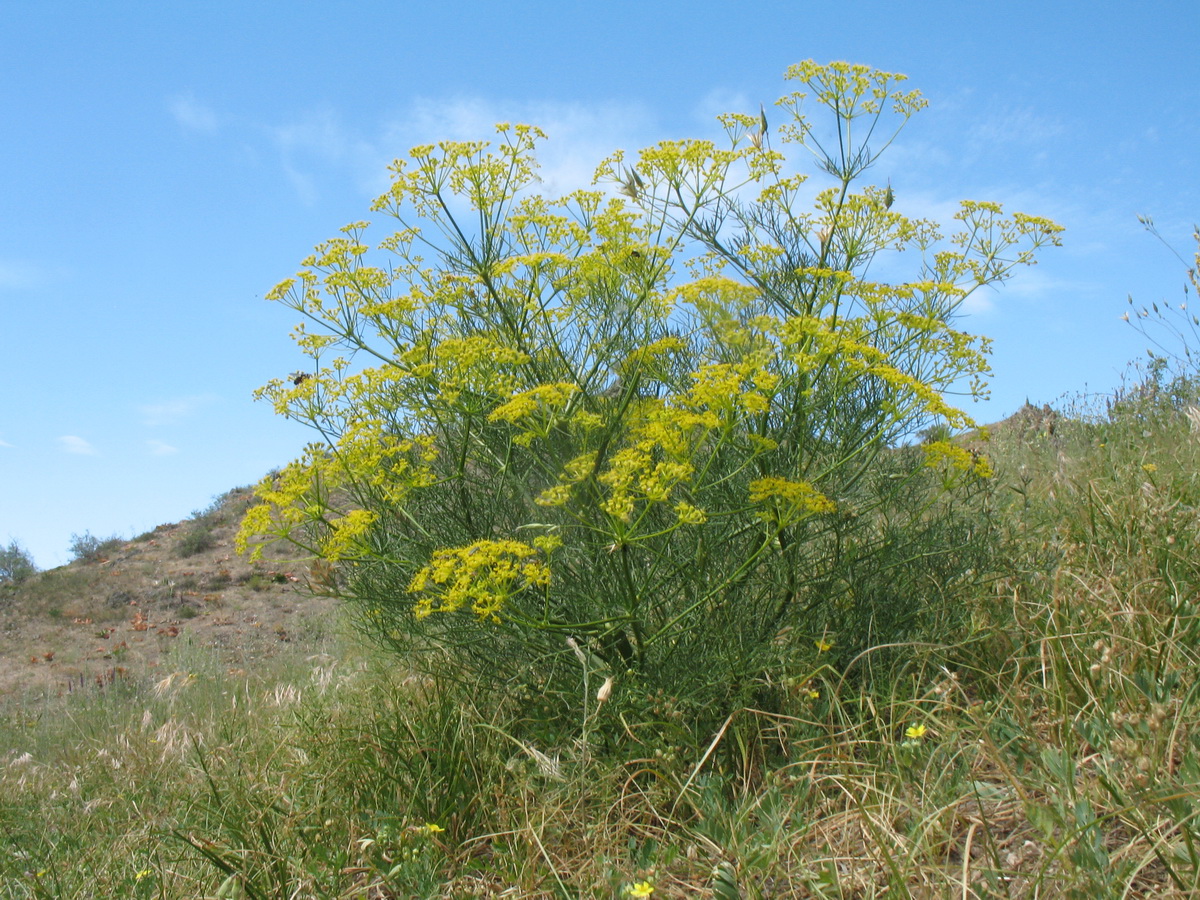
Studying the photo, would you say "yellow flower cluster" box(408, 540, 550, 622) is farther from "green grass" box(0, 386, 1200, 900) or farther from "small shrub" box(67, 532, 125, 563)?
"small shrub" box(67, 532, 125, 563)

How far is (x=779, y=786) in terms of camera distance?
3.17m

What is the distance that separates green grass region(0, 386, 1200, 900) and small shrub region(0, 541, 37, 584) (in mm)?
11445

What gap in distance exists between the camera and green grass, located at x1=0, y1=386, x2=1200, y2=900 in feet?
8.09

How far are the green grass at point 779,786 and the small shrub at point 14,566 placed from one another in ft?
37.5

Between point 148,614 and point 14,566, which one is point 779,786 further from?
point 14,566

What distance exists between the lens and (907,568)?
4223 millimetres

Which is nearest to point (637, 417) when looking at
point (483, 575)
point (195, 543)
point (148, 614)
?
point (483, 575)

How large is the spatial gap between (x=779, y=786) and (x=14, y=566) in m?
15.7

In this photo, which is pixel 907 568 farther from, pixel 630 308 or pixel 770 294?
pixel 630 308

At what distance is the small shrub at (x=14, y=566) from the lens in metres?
14.5

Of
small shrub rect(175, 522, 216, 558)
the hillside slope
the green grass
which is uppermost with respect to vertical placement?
small shrub rect(175, 522, 216, 558)

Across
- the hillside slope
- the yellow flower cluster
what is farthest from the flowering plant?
the hillside slope

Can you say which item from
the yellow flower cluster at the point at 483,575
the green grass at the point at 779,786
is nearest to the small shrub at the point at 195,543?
the green grass at the point at 779,786

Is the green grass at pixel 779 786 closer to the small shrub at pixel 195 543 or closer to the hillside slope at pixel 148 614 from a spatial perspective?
the hillside slope at pixel 148 614
